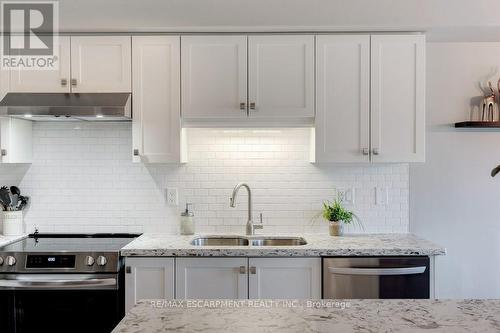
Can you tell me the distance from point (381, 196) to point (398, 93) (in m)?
0.81

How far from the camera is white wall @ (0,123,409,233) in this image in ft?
11.2

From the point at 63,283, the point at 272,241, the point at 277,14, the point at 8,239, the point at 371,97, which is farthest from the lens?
the point at 272,241

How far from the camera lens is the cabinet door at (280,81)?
120 inches

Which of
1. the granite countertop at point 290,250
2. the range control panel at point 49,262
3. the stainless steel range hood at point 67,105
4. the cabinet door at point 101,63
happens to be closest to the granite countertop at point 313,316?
the granite countertop at point 290,250

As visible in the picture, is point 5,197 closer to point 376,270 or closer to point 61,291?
point 61,291

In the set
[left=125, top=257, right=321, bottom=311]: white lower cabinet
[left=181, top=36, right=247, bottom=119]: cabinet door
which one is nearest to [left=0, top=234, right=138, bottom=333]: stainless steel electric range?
[left=125, top=257, right=321, bottom=311]: white lower cabinet

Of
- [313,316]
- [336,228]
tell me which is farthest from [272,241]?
[313,316]

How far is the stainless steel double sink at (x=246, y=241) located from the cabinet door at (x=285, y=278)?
442 mm

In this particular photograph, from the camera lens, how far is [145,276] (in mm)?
2799

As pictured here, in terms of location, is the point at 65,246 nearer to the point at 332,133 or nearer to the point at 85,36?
the point at 85,36

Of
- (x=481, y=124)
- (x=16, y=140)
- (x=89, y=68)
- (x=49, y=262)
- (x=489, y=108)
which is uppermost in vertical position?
(x=89, y=68)

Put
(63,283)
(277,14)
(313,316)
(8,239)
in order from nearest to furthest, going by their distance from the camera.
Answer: (313,316)
(63,283)
(277,14)
(8,239)

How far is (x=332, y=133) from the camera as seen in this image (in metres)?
3.07

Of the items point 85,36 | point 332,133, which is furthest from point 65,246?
point 332,133
